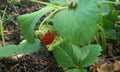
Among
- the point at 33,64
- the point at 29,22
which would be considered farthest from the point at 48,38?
the point at 33,64

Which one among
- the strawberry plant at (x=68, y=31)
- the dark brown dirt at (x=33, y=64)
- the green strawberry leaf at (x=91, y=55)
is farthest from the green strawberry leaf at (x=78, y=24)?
the dark brown dirt at (x=33, y=64)

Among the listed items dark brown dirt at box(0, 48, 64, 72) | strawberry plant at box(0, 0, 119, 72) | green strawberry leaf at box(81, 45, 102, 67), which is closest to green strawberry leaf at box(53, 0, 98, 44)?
strawberry plant at box(0, 0, 119, 72)

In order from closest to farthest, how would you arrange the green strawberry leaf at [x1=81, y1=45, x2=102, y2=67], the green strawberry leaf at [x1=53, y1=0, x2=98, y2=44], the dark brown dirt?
the green strawberry leaf at [x1=53, y1=0, x2=98, y2=44], the green strawberry leaf at [x1=81, y1=45, x2=102, y2=67], the dark brown dirt

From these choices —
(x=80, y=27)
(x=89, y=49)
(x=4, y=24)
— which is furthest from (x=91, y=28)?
(x=4, y=24)

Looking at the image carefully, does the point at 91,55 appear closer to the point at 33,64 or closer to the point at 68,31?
the point at 68,31

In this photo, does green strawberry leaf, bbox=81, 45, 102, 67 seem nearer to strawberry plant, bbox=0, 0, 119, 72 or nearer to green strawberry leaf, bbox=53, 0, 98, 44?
strawberry plant, bbox=0, 0, 119, 72

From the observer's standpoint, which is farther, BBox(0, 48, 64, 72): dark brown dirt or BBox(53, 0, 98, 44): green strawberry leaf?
BBox(0, 48, 64, 72): dark brown dirt

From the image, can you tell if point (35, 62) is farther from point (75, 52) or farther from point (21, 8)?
point (21, 8)
